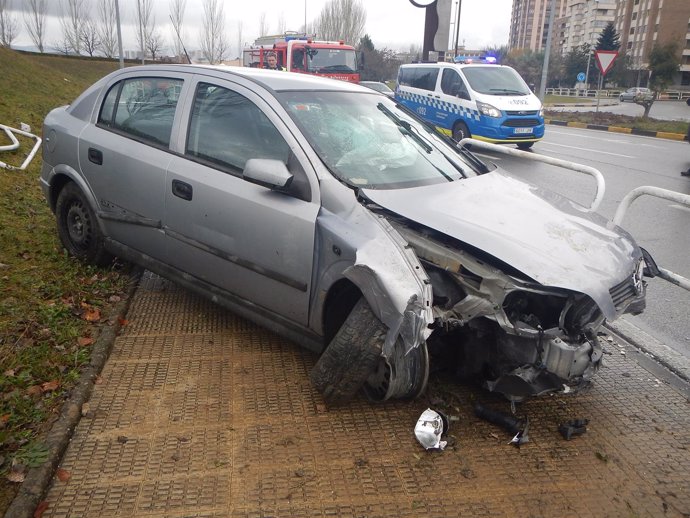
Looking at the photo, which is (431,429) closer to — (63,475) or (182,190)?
(63,475)

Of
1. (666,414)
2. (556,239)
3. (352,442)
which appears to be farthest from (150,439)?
(666,414)

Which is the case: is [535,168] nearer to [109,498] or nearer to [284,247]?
[284,247]

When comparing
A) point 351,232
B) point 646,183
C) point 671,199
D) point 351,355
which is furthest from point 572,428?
point 646,183

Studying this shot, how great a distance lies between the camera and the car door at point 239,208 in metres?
3.35

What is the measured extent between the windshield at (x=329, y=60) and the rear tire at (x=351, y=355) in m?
18.5

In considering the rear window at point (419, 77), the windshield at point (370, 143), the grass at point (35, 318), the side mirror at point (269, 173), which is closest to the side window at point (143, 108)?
the windshield at point (370, 143)

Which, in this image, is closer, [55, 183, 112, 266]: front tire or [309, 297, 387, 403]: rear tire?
[309, 297, 387, 403]: rear tire

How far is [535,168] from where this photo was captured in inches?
494

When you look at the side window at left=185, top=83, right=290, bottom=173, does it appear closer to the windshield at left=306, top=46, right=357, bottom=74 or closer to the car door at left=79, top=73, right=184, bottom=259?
the car door at left=79, top=73, right=184, bottom=259

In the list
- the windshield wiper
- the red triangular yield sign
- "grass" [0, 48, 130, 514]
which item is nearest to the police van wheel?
"grass" [0, 48, 130, 514]

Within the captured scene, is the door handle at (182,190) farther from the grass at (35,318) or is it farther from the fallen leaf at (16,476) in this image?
the fallen leaf at (16,476)

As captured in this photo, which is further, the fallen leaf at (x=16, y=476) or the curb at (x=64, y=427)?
the fallen leaf at (x=16, y=476)

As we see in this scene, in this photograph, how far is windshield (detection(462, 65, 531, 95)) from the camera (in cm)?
1407

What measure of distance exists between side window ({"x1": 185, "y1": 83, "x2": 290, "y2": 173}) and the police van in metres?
9.84
